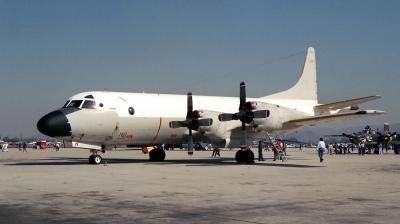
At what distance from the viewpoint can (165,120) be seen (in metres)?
25.6

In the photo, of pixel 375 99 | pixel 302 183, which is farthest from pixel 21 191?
pixel 375 99

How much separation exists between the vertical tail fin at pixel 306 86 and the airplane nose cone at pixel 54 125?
15.7 metres

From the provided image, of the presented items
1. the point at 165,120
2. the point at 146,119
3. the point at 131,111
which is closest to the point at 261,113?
the point at 165,120

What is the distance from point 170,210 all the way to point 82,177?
8413 mm

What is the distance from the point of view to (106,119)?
23469mm

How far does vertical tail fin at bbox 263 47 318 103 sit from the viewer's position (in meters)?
32.7

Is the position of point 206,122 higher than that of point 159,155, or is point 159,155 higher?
point 206,122

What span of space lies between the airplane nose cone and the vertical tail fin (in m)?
15.7

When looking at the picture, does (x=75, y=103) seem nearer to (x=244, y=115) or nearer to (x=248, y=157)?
(x=244, y=115)

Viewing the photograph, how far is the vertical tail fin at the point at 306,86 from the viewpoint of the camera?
107 feet

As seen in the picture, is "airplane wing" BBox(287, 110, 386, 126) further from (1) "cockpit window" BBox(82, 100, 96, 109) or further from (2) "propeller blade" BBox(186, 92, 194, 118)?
(1) "cockpit window" BBox(82, 100, 96, 109)

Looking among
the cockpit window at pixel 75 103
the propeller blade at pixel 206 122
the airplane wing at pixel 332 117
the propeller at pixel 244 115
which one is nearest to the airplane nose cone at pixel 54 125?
the cockpit window at pixel 75 103

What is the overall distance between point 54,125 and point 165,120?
635 centimetres

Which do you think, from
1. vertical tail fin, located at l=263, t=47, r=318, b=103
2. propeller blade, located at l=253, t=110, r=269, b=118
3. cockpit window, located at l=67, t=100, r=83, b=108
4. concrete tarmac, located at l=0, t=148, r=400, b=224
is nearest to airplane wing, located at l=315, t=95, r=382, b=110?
vertical tail fin, located at l=263, t=47, r=318, b=103
